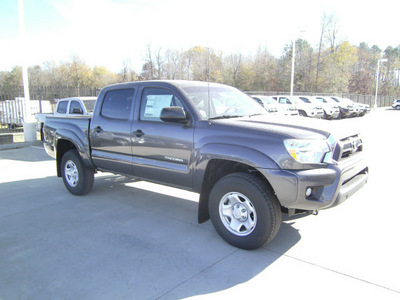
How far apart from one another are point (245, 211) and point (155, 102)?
2.03 m

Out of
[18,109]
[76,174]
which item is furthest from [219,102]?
[18,109]

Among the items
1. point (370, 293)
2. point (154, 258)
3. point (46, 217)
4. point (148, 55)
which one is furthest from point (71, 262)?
point (148, 55)

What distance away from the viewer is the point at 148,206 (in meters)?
5.23

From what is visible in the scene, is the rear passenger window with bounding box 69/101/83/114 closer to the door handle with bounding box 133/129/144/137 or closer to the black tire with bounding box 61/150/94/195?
the black tire with bounding box 61/150/94/195

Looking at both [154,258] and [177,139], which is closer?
[154,258]

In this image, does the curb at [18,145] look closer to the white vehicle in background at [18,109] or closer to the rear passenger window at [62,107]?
the rear passenger window at [62,107]

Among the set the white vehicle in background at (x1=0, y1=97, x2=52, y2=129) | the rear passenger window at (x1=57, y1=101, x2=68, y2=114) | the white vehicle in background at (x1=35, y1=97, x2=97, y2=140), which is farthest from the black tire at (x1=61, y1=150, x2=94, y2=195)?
the white vehicle in background at (x1=0, y1=97, x2=52, y2=129)

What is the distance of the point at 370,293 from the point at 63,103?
12071mm

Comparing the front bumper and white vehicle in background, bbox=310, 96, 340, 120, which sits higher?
white vehicle in background, bbox=310, 96, 340, 120

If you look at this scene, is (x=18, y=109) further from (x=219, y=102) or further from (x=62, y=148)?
(x=219, y=102)

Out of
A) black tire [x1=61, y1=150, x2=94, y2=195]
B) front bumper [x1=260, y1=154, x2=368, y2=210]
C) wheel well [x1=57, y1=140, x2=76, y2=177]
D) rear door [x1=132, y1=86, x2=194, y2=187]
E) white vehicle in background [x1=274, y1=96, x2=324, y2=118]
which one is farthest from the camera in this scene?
white vehicle in background [x1=274, y1=96, x2=324, y2=118]

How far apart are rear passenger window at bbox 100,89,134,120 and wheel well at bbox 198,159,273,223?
5.70ft

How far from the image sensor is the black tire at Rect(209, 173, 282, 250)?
3361 mm

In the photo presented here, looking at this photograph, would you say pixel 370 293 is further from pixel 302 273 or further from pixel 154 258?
pixel 154 258
